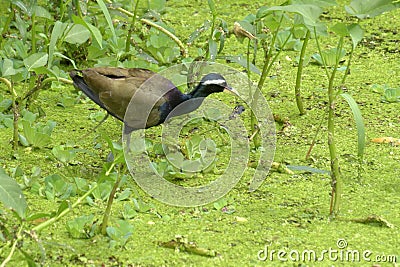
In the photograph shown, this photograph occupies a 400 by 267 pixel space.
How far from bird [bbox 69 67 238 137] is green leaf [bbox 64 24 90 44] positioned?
0.11m

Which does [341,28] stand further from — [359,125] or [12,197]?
[12,197]

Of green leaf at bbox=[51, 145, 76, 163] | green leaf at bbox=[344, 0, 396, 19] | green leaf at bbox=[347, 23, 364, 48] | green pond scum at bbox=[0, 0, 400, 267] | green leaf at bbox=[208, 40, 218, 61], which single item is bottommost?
green pond scum at bbox=[0, 0, 400, 267]

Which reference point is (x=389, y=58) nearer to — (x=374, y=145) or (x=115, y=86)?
(x=374, y=145)

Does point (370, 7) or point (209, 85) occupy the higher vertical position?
point (370, 7)

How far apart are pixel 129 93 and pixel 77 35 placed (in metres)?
0.29

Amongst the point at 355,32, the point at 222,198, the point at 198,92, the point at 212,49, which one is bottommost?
the point at 222,198

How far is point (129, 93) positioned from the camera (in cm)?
280

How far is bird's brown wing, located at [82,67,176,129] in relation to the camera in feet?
9.21

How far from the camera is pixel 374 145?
3.01 metres

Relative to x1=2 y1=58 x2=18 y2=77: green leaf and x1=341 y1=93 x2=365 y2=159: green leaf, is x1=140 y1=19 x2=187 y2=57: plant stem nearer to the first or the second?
x1=2 y1=58 x2=18 y2=77: green leaf

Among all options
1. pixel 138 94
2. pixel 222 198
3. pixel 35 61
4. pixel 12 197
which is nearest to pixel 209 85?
pixel 138 94

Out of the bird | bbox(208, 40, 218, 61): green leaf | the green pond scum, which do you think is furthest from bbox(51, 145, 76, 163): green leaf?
bbox(208, 40, 218, 61): green leaf

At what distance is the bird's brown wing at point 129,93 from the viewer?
9.21 feet

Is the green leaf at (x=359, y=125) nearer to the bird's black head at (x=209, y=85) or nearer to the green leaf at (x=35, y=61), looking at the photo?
the bird's black head at (x=209, y=85)
